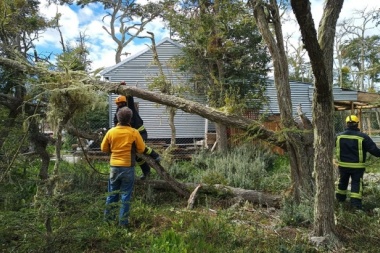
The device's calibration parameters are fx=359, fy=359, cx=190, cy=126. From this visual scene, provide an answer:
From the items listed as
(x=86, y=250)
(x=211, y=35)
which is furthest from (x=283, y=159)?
(x=86, y=250)

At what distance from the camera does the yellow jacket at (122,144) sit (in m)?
5.38

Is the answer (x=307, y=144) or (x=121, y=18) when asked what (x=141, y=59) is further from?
(x=307, y=144)

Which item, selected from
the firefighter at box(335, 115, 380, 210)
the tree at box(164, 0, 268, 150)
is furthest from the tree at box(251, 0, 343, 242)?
the tree at box(164, 0, 268, 150)

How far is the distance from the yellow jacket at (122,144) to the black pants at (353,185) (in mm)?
3731

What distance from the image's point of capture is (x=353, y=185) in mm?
6258

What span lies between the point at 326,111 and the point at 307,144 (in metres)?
1.53

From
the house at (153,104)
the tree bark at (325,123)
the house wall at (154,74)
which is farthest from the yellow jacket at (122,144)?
the house wall at (154,74)

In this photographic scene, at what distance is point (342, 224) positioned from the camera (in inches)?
203

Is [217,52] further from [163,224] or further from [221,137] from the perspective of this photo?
[163,224]

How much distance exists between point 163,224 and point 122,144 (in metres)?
1.36

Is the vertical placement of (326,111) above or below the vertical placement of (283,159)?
above

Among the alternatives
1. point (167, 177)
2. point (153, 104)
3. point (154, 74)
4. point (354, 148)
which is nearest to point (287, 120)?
point (354, 148)

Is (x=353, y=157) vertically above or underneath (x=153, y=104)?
underneath

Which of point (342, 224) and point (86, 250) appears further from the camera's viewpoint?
point (342, 224)
